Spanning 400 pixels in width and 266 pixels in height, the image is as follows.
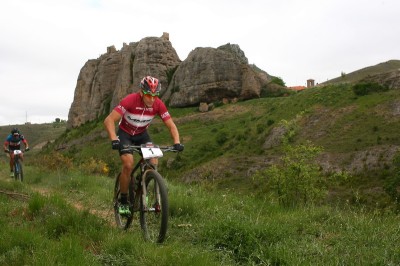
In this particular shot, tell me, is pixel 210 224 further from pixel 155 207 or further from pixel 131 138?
pixel 131 138

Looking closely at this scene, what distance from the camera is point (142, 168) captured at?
650 centimetres

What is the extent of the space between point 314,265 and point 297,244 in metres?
0.88

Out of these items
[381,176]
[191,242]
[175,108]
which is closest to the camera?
[191,242]

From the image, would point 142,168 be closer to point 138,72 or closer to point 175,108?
point 175,108

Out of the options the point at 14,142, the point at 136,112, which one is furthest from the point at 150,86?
the point at 14,142

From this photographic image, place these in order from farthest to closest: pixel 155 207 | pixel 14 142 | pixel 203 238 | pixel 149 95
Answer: pixel 14 142 < pixel 149 95 < pixel 155 207 < pixel 203 238

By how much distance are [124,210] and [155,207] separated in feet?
3.24

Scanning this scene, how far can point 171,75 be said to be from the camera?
81.5m

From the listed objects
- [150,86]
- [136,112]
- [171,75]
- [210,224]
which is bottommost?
[210,224]

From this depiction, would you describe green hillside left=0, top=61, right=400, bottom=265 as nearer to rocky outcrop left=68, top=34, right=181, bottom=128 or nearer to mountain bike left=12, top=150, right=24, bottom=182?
mountain bike left=12, top=150, right=24, bottom=182

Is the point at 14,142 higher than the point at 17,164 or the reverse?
higher

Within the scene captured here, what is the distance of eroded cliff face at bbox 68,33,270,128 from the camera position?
7438cm

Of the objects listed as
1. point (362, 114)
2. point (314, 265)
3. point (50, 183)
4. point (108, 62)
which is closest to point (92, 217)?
point (314, 265)

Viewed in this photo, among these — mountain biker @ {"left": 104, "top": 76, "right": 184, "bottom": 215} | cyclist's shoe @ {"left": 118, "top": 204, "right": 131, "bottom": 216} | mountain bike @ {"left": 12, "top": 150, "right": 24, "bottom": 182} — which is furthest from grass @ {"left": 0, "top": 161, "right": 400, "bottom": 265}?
mountain bike @ {"left": 12, "top": 150, "right": 24, "bottom": 182}
